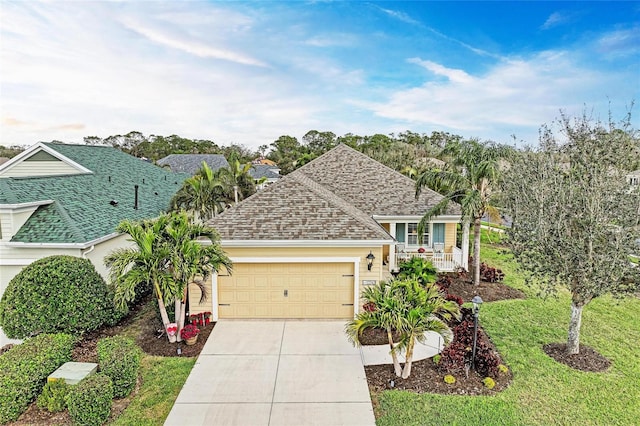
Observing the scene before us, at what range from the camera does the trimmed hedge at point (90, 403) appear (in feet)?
20.8

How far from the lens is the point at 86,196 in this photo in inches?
560

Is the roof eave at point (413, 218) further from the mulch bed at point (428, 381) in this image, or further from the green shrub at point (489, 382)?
the green shrub at point (489, 382)

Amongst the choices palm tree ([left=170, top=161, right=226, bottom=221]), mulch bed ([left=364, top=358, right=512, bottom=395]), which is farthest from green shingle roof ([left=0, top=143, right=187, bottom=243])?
mulch bed ([left=364, top=358, right=512, bottom=395])

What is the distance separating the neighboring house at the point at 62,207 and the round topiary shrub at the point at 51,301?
119 centimetres

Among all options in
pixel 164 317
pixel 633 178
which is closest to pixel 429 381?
pixel 164 317

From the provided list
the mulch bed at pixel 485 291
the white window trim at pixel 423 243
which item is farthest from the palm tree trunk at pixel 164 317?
the white window trim at pixel 423 243

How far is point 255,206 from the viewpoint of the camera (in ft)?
38.7

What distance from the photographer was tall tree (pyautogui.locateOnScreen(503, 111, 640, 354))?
802 centimetres

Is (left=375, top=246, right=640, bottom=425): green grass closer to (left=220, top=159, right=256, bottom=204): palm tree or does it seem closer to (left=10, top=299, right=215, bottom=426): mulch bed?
(left=10, top=299, right=215, bottom=426): mulch bed

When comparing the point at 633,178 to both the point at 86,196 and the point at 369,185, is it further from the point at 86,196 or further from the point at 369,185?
the point at 86,196

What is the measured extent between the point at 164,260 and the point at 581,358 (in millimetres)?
10442

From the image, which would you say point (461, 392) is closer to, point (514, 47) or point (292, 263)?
point (292, 263)

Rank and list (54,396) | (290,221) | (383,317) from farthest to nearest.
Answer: (290,221), (383,317), (54,396)

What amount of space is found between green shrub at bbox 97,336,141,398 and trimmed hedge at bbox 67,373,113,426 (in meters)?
0.47
